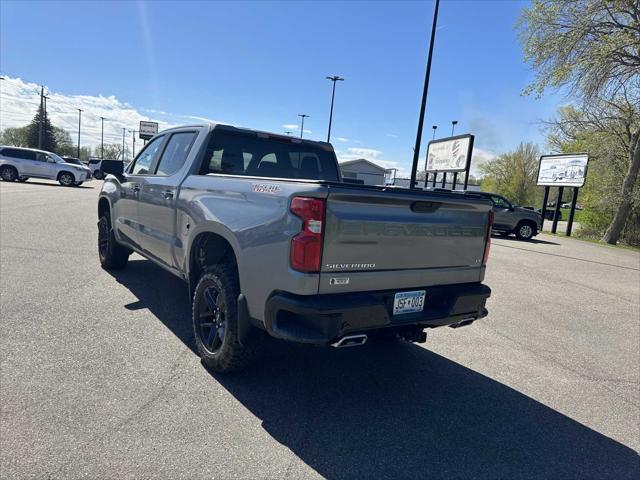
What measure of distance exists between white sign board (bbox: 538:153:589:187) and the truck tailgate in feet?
77.3

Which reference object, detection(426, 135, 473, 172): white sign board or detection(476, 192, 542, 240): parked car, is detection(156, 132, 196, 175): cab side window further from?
detection(426, 135, 473, 172): white sign board

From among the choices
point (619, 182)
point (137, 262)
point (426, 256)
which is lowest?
point (137, 262)

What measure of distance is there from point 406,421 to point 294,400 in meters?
0.82

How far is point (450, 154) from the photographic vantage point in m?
23.8

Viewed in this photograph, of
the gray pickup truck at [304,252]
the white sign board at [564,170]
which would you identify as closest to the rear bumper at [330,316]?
the gray pickup truck at [304,252]

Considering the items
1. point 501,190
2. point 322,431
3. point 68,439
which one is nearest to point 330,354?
point 322,431

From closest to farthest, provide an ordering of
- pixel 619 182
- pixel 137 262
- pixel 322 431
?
pixel 322 431
pixel 137 262
pixel 619 182

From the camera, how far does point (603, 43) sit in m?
17.8

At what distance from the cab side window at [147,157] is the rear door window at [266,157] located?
1.20 metres

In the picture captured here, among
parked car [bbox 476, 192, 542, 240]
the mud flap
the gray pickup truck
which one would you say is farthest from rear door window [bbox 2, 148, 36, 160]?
the mud flap

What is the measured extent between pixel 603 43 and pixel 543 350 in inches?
722

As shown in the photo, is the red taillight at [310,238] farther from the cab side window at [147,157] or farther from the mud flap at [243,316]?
the cab side window at [147,157]

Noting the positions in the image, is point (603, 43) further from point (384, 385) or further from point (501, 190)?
point (501, 190)

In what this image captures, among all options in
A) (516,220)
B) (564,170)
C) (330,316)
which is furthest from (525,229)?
(330,316)
